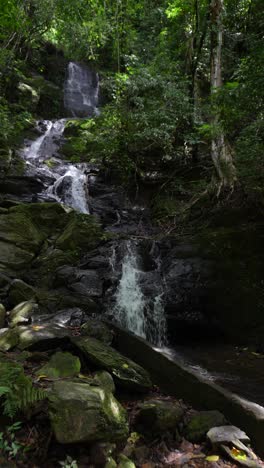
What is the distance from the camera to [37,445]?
9.51 ft

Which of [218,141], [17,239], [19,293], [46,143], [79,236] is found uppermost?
[46,143]

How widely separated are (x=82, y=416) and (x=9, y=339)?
6.57 feet

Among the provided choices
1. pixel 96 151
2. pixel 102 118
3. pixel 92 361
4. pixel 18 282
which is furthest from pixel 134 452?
pixel 96 151

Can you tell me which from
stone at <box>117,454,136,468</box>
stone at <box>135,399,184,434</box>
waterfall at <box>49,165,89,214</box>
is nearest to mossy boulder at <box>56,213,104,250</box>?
waterfall at <box>49,165,89,214</box>

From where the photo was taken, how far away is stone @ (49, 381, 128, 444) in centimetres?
291

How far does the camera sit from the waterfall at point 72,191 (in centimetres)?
1177

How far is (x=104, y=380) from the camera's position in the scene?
4.01m

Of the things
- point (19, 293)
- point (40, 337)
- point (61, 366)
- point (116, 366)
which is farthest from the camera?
point (19, 293)

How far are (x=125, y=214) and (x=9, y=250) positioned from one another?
4801 mm

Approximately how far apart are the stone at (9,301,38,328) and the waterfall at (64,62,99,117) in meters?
17.8

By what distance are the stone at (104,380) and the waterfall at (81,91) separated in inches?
776

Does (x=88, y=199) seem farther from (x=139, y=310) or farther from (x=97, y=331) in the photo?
(x=97, y=331)

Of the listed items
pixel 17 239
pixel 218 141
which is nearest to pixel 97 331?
pixel 17 239

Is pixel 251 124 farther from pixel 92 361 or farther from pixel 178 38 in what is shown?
pixel 178 38
